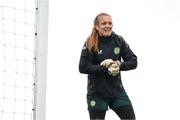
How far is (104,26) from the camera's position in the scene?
2844 millimetres

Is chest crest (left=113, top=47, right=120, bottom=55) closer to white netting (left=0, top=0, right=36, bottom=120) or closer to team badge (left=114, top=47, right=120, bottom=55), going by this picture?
team badge (left=114, top=47, right=120, bottom=55)

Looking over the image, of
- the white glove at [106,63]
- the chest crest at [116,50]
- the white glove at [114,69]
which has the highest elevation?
the chest crest at [116,50]

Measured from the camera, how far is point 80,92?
9.87 ft

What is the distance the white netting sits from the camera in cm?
283

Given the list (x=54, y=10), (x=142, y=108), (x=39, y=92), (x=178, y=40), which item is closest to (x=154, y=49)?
(x=178, y=40)

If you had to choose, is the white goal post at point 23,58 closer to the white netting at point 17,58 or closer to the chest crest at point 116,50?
the white netting at point 17,58

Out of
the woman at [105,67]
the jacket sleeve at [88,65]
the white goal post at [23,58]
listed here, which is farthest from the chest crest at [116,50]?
the white goal post at [23,58]

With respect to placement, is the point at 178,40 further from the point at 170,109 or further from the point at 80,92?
the point at 80,92

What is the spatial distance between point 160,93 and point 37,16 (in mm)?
873

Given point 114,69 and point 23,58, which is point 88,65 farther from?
point 23,58

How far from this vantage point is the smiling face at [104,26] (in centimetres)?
284

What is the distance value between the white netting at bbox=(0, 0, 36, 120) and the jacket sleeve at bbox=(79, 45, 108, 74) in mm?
254

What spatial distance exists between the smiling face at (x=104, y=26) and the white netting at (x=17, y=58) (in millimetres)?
343

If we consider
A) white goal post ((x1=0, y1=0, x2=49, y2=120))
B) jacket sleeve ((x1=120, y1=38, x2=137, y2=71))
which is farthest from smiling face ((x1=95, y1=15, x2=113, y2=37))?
white goal post ((x1=0, y1=0, x2=49, y2=120))
